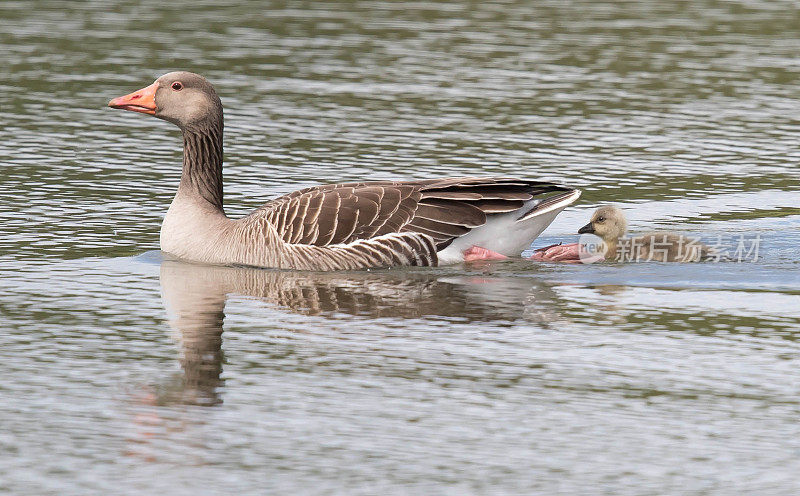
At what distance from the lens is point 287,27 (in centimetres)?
2602

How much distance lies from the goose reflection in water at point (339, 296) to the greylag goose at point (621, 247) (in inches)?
27.3

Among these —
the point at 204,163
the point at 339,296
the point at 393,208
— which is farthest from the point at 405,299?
the point at 204,163

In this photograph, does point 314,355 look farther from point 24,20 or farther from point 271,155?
point 24,20

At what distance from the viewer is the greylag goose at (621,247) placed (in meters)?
12.5

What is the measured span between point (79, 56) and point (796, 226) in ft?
42.9

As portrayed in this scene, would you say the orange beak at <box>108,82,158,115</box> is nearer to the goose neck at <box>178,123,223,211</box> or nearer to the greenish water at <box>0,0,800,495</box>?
the goose neck at <box>178,123,223,211</box>

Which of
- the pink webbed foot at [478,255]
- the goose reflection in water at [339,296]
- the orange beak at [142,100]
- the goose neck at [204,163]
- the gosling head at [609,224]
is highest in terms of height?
the orange beak at [142,100]

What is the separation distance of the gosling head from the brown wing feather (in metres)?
0.78

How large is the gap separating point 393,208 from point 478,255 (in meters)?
0.85

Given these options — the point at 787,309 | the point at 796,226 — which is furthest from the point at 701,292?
the point at 796,226

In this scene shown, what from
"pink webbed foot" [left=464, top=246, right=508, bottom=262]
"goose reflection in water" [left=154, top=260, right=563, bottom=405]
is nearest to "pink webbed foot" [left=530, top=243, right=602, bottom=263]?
"pink webbed foot" [left=464, top=246, right=508, bottom=262]

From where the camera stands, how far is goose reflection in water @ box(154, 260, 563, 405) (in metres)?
10.3

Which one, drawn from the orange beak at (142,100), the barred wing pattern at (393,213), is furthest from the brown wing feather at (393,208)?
the orange beak at (142,100)

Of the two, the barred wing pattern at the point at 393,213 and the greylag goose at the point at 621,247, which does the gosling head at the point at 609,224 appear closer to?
the greylag goose at the point at 621,247
